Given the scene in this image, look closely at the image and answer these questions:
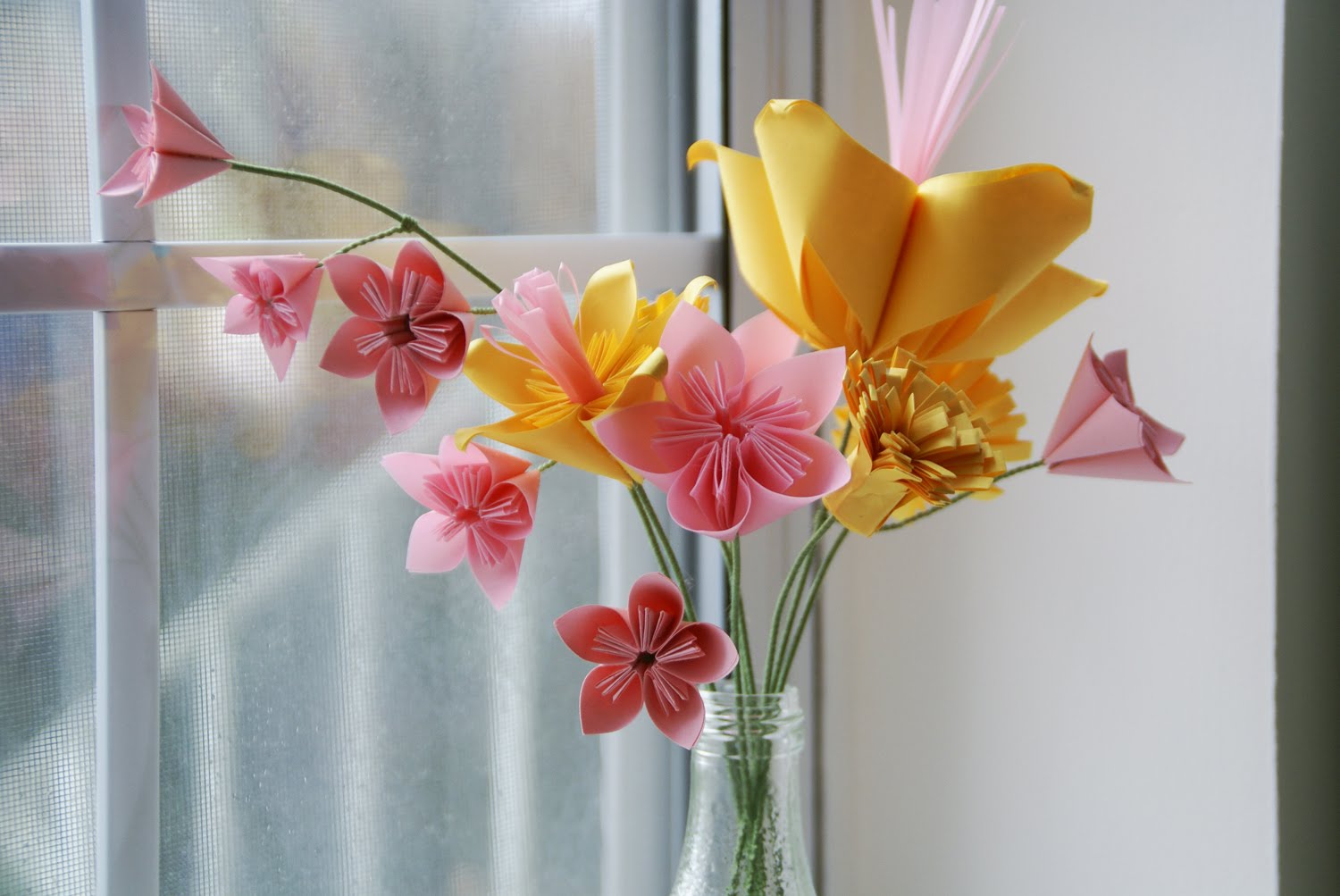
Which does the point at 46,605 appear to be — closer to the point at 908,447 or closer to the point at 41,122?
the point at 41,122

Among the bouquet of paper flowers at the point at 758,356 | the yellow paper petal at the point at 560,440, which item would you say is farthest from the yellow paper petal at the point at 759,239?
the yellow paper petal at the point at 560,440

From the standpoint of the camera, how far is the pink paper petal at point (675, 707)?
49 cm

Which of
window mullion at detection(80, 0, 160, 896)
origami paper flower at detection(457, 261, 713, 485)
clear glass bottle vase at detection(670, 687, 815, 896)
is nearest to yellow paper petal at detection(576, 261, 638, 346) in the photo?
origami paper flower at detection(457, 261, 713, 485)

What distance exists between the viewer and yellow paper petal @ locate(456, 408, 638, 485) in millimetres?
485

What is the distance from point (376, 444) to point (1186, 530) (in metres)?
0.54

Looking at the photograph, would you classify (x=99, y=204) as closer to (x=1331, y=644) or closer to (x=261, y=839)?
(x=261, y=839)

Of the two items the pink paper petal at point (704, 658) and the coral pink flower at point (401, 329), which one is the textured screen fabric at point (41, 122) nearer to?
the coral pink flower at point (401, 329)

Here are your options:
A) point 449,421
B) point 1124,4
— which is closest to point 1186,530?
point 1124,4

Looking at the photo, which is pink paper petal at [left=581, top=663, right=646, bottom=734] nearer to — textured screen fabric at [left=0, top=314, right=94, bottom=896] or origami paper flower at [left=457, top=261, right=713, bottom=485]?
origami paper flower at [left=457, top=261, right=713, bottom=485]

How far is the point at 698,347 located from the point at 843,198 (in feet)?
0.34

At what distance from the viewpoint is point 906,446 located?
1.50 ft

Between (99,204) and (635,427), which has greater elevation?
(99,204)

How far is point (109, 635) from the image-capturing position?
66cm

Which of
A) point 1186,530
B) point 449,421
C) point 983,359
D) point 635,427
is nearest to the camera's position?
point 635,427
